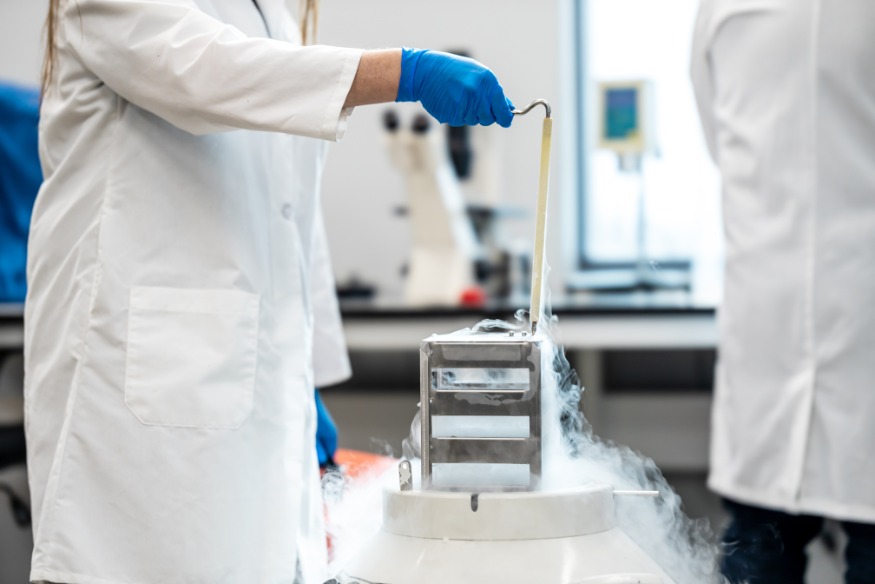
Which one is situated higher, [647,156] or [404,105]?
[404,105]

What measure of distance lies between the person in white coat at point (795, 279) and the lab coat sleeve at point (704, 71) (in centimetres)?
2

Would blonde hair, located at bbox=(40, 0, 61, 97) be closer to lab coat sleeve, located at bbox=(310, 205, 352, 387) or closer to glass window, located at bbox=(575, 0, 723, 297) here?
lab coat sleeve, located at bbox=(310, 205, 352, 387)

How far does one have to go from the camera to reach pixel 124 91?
0.80m

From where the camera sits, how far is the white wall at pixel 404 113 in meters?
2.92

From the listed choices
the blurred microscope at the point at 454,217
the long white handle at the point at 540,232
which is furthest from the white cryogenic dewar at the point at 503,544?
the blurred microscope at the point at 454,217

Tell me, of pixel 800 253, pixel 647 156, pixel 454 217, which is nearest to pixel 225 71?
pixel 800 253

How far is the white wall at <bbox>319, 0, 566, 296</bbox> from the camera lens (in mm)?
2918

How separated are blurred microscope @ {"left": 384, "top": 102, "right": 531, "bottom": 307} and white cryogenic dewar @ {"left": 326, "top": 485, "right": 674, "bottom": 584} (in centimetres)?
158

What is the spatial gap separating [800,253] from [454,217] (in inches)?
54.1

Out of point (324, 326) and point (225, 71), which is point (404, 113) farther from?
point (225, 71)

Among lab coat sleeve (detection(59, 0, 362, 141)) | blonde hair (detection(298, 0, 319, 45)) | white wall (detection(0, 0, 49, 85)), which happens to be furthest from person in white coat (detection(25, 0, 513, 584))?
white wall (detection(0, 0, 49, 85))

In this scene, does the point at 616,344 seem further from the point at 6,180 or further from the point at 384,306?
the point at 6,180

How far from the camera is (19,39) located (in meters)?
3.19

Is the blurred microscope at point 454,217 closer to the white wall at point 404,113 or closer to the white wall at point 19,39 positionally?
the white wall at point 404,113
